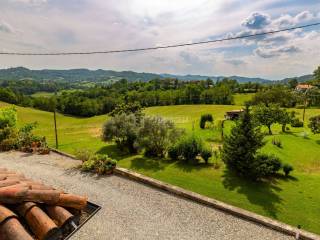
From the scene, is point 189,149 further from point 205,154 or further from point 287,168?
point 287,168

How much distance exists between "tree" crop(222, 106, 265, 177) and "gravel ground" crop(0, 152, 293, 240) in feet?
14.5

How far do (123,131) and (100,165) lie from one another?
7199mm

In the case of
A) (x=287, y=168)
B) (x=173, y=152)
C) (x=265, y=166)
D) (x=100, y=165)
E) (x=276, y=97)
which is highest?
(x=276, y=97)

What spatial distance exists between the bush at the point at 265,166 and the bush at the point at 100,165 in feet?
22.3

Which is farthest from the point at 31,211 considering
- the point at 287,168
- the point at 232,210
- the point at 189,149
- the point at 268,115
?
the point at 268,115

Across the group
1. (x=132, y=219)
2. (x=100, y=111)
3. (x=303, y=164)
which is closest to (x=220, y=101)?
(x=100, y=111)

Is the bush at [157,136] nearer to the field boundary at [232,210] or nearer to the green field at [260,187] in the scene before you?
the green field at [260,187]

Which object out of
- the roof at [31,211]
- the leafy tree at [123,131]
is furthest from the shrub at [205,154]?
the roof at [31,211]

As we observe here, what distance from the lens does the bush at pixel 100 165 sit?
12281 millimetres

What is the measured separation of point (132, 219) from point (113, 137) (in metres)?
12.7

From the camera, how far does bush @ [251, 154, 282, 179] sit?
12.6 m

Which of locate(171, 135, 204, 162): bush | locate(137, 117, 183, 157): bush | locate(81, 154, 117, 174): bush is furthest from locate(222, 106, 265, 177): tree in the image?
locate(81, 154, 117, 174): bush

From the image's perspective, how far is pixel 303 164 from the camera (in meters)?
17.7

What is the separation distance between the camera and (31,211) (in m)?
6.59
